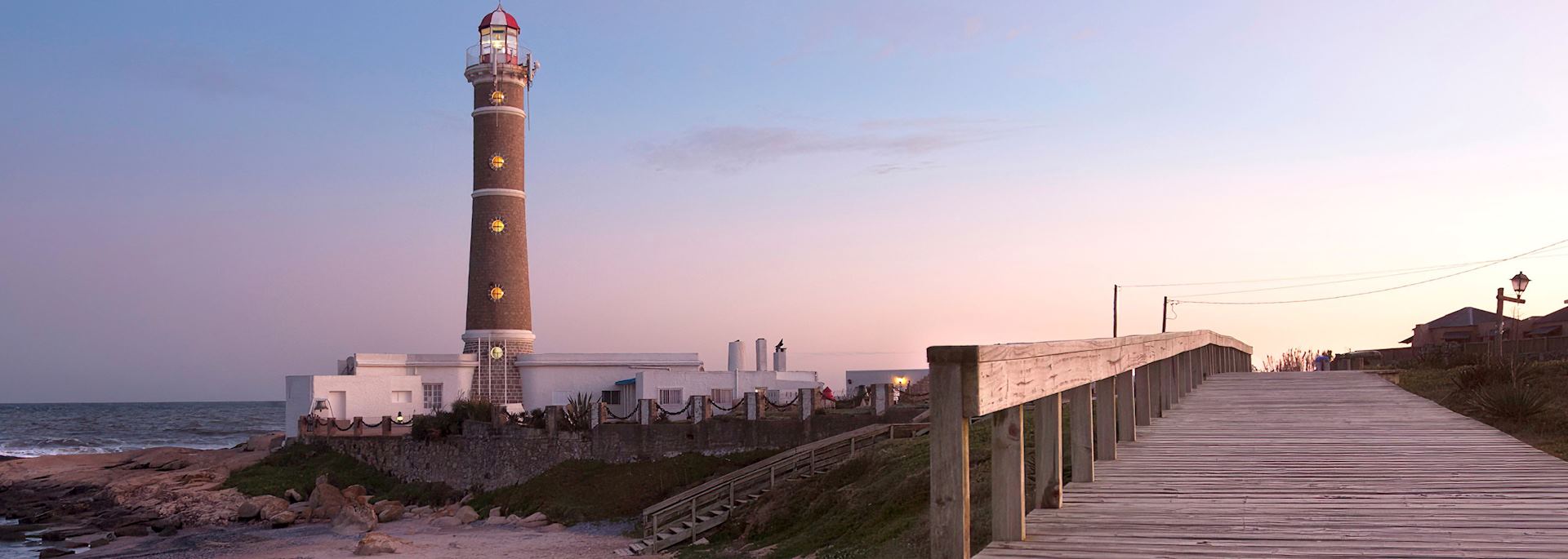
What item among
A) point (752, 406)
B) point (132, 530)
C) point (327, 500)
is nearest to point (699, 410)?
point (752, 406)

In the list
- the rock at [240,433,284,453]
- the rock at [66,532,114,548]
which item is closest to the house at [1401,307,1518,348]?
the rock at [66,532,114,548]

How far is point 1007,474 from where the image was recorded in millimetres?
5836

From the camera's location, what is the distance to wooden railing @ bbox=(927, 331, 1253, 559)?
4922mm

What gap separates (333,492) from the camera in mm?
35000

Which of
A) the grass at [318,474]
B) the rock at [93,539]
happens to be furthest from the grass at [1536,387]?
the rock at [93,539]

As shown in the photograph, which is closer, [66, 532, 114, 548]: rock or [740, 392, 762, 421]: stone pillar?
[66, 532, 114, 548]: rock

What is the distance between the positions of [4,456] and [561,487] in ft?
164

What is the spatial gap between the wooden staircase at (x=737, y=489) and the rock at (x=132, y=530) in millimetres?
16183

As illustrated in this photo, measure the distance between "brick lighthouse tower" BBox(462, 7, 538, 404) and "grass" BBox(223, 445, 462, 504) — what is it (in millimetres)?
9133

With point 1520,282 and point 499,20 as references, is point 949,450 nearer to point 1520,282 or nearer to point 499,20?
point 1520,282

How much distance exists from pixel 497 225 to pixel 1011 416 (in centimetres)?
4681

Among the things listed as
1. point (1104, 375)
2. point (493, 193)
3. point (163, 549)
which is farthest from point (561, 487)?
point (1104, 375)

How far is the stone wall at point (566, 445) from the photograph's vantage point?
31.2 m

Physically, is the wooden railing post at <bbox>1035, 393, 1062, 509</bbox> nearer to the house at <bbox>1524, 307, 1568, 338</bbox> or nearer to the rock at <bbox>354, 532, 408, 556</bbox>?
the rock at <bbox>354, 532, 408, 556</bbox>
